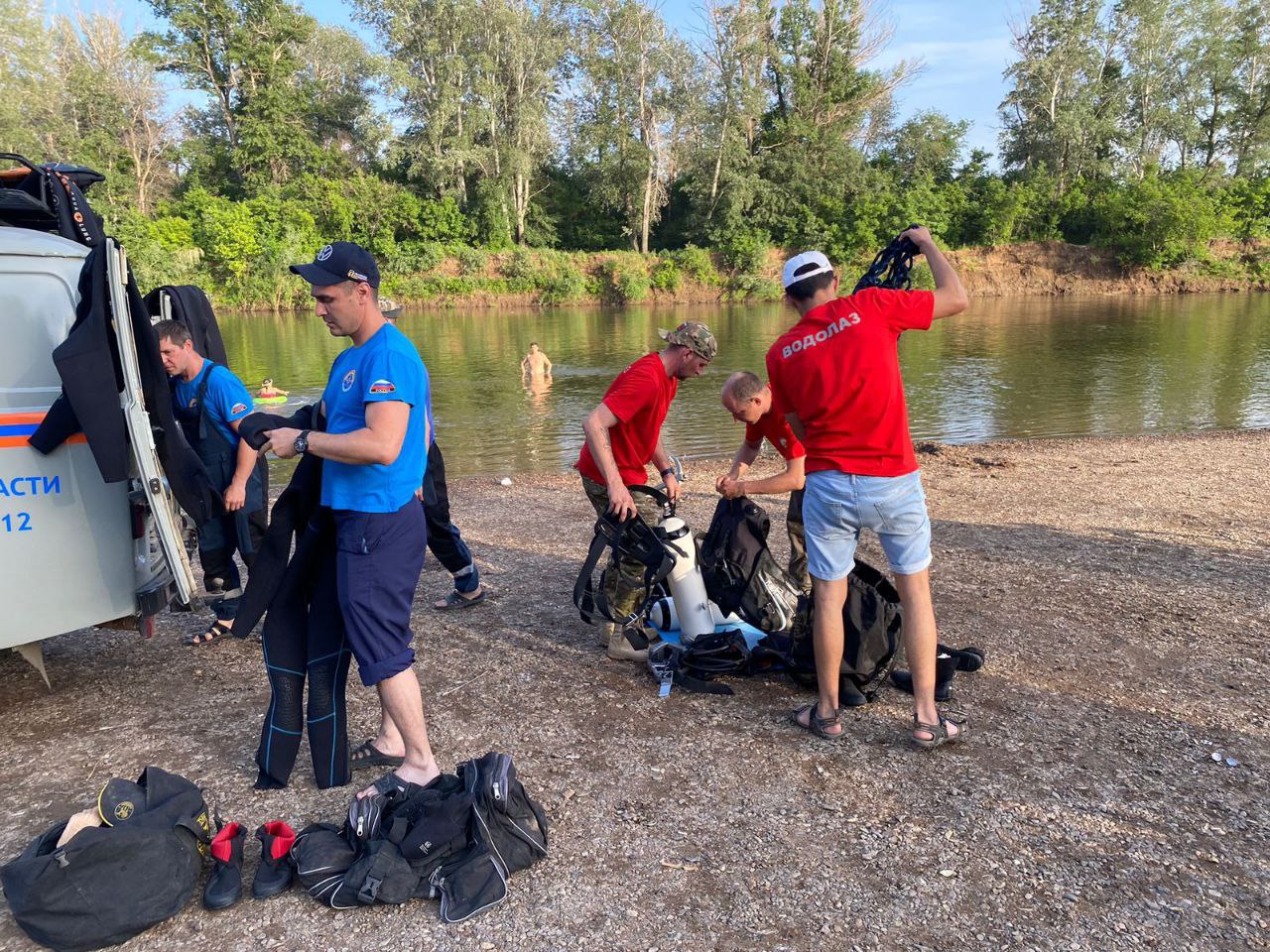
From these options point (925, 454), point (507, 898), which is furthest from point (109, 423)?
point (925, 454)

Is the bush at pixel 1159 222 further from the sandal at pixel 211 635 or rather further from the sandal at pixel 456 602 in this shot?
the sandal at pixel 211 635

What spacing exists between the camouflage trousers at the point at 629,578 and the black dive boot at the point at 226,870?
7.55 ft

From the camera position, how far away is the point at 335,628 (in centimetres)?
367

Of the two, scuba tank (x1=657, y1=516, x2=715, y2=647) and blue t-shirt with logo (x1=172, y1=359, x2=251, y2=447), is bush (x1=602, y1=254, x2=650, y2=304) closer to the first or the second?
blue t-shirt with logo (x1=172, y1=359, x2=251, y2=447)

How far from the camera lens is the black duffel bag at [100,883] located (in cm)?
270

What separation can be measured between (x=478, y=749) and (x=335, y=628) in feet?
2.99

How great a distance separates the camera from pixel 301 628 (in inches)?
144

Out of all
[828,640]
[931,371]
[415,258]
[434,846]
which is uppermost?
[415,258]

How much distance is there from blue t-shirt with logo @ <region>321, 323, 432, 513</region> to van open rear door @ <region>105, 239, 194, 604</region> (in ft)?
3.44

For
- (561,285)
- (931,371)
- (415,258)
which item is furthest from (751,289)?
(931,371)

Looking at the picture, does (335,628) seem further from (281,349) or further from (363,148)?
(363,148)

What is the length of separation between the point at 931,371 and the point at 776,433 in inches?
738

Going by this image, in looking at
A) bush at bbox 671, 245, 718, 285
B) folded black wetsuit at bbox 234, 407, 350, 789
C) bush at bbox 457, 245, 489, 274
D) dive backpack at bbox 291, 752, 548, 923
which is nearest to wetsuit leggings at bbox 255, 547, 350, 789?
folded black wetsuit at bbox 234, 407, 350, 789

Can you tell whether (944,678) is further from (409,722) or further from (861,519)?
(409,722)
